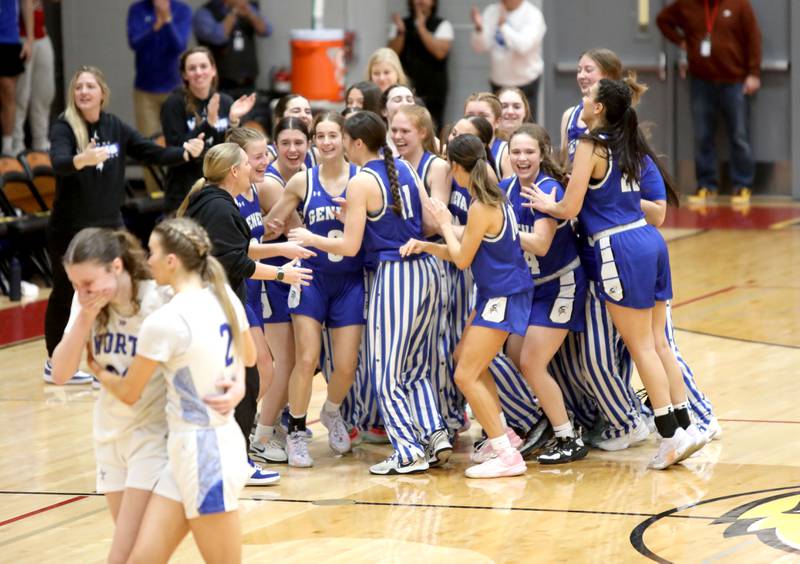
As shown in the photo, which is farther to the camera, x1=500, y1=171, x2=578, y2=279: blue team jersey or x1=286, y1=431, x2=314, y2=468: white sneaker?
x1=286, y1=431, x2=314, y2=468: white sneaker

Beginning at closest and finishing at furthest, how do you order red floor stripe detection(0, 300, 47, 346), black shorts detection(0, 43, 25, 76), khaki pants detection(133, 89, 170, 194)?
red floor stripe detection(0, 300, 47, 346) < black shorts detection(0, 43, 25, 76) < khaki pants detection(133, 89, 170, 194)

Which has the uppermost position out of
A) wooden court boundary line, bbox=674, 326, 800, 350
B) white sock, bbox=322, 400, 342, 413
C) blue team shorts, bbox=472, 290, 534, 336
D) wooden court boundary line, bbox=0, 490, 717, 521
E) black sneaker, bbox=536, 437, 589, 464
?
blue team shorts, bbox=472, 290, 534, 336

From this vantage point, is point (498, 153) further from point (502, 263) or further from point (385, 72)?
point (385, 72)

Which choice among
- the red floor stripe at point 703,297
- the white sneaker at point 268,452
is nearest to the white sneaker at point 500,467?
the white sneaker at point 268,452

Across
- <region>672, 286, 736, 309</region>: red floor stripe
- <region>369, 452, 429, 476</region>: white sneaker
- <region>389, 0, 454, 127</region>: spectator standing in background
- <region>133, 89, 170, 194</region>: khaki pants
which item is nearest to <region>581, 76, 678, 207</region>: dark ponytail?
<region>369, 452, 429, 476</region>: white sneaker

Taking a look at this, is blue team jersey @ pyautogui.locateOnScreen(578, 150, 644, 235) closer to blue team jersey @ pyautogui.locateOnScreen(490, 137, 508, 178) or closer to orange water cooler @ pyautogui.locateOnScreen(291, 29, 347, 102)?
blue team jersey @ pyautogui.locateOnScreen(490, 137, 508, 178)

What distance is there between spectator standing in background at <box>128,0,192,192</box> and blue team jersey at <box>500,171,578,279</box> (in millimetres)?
7886

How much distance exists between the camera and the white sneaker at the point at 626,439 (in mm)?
6656

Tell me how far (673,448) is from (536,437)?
2.39 ft

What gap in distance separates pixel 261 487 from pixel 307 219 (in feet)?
4.15

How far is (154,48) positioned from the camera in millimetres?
13766

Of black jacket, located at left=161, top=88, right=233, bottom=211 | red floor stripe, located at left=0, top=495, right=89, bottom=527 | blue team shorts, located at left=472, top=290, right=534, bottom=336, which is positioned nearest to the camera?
red floor stripe, located at left=0, top=495, right=89, bottom=527

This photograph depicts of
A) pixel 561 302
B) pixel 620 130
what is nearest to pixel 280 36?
pixel 561 302

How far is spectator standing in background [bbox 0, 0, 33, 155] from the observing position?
12.5 metres
